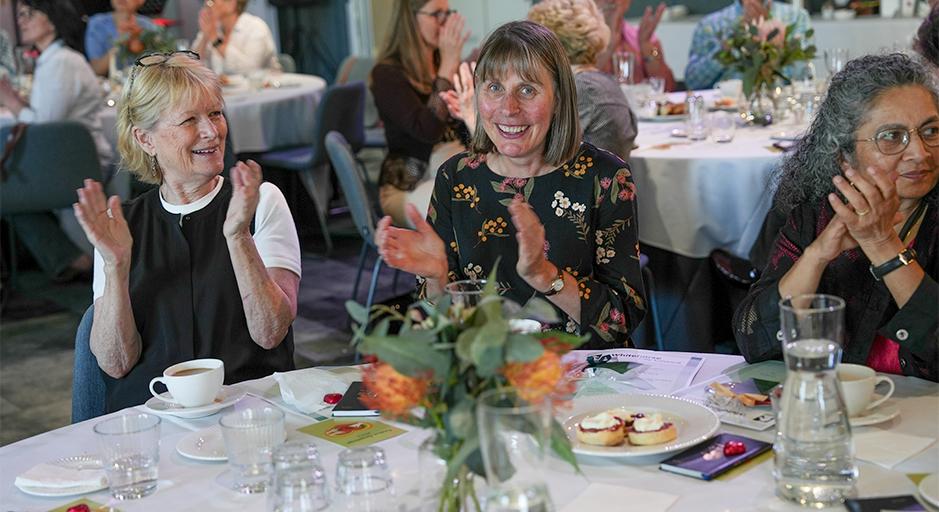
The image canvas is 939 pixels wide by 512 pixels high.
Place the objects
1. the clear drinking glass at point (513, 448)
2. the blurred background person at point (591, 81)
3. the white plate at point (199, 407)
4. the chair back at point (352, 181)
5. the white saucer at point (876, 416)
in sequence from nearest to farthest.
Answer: the clear drinking glass at point (513, 448), the white saucer at point (876, 416), the white plate at point (199, 407), the blurred background person at point (591, 81), the chair back at point (352, 181)

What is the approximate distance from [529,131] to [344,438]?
97 cm

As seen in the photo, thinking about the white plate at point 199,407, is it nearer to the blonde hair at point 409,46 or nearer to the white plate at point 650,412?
the white plate at point 650,412

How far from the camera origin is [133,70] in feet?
8.02

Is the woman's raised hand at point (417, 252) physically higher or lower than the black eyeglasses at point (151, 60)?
lower

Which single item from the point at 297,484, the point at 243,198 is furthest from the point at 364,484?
the point at 243,198

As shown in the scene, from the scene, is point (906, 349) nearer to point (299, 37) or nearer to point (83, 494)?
point (83, 494)

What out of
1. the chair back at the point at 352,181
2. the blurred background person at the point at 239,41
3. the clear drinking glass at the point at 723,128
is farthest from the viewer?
the blurred background person at the point at 239,41

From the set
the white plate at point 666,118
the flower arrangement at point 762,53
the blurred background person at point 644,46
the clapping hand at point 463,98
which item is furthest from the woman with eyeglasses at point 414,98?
the blurred background person at point 644,46

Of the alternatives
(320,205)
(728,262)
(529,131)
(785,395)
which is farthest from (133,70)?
(320,205)

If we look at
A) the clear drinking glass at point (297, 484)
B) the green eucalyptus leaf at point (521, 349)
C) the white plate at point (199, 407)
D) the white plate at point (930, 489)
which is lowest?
the white plate at point (199, 407)

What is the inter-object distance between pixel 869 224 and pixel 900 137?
0.26 m

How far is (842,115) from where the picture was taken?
2121mm

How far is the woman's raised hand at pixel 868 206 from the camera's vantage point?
189cm

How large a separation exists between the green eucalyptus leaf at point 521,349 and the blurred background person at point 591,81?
235 centimetres
